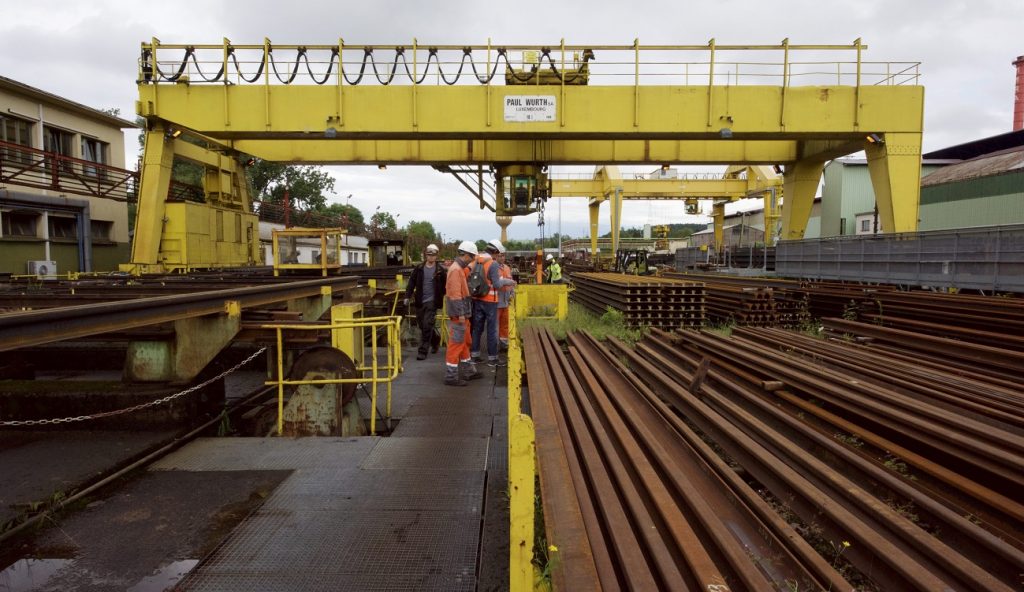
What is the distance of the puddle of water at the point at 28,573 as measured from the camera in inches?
95.2

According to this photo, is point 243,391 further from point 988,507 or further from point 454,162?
point 454,162

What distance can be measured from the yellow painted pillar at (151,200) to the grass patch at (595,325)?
8.29 metres

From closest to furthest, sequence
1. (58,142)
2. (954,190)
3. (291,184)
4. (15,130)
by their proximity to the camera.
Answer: (15,130) → (58,142) → (954,190) → (291,184)

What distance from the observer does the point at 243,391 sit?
6324mm

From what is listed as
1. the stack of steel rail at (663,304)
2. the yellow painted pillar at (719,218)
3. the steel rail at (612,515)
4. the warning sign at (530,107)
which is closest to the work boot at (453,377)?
the steel rail at (612,515)

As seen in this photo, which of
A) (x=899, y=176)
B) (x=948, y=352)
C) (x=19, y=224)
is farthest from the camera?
(x=19, y=224)

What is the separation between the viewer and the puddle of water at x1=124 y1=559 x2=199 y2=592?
2.39 metres

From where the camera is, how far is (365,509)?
3082mm

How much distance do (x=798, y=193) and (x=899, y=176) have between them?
128 inches

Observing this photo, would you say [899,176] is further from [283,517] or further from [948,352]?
[283,517]

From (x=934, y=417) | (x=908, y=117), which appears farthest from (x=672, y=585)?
(x=908, y=117)

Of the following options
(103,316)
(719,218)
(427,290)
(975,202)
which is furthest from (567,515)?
(719,218)

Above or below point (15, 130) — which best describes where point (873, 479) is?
below

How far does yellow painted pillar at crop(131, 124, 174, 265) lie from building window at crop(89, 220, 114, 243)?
28.2ft
